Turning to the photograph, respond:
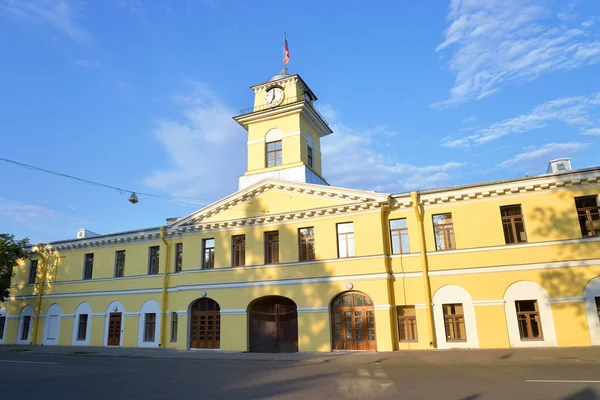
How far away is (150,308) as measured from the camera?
2539cm

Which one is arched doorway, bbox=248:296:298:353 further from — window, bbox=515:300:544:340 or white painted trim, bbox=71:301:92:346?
white painted trim, bbox=71:301:92:346

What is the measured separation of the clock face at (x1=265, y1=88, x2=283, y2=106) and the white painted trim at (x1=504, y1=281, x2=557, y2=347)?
56.6 feet

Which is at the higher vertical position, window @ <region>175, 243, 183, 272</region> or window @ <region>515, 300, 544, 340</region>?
window @ <region>175, 243, 183, 272</region>

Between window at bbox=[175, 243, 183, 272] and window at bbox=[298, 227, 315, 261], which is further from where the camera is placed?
window at bbox=[175, 243, 183, 272]

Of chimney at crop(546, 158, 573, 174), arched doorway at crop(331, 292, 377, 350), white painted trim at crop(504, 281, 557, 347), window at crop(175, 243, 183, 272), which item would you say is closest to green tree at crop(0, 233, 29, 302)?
window at crop(175, 243, 183, 272)

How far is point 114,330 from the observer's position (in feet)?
86.4

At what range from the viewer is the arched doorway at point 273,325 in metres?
21.7

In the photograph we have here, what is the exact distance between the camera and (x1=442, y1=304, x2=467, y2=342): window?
18.5 metres

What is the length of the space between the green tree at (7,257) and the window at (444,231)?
28183 mm

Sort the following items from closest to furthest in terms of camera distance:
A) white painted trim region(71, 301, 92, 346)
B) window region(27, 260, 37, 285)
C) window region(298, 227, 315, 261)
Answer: window region(298, 227, 315, 261) → white painted trim region(71, 301, 92, 346) → window region(27, 260, 37, 285)

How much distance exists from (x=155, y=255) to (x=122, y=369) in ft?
38.2

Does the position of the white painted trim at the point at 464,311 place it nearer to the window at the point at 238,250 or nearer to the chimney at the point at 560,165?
the chimney at the point at 560,165

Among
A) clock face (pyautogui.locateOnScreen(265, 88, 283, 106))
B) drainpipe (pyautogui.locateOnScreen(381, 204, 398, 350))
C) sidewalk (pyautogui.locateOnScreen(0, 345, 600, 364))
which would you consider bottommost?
sidewalk (pyautogui.locateOnScreen(0, 345, 600, 364))

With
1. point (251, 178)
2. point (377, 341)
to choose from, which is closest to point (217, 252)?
point (251, 178)
